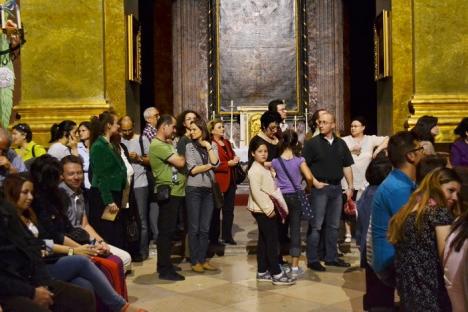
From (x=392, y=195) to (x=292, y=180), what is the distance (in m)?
3.04

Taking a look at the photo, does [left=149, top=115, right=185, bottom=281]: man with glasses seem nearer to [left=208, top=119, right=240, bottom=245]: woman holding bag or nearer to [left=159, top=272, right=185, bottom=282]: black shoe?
[left=159, top=272, right=185, bottom=282]: black shoe

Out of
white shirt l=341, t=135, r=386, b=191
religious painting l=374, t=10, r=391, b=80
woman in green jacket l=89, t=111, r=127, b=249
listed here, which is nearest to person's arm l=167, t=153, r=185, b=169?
woman in green jacket l=89, t=111, r=127, b=249

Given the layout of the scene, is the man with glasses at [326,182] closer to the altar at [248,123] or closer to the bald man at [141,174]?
the bald man at [141,174]

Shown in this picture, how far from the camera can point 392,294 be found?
586cm

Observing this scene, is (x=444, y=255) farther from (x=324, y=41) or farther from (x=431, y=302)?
(x=324, y=41)

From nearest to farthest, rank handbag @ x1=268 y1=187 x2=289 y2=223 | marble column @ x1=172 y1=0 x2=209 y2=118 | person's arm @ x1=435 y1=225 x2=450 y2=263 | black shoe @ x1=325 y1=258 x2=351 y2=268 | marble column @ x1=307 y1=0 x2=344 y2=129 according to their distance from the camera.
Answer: person's arm @ x1=435 y1=225 x2=450 y2=263, handbag @ x1=268 y1=187 x2=289 y2=223, black shoe @ x1=325 y1=258 x2=351 y2=268, marble column @ x1=307 y1=0 x2=344 y2=129, marble column @ x1=172 y1=0 x2=209 y2=118

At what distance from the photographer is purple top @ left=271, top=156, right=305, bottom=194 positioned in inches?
302

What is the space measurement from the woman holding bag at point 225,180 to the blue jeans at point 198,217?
1.16 meters

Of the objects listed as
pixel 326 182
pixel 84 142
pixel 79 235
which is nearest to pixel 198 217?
pixel 326 182

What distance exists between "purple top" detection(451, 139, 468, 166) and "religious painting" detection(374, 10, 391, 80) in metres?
3.47

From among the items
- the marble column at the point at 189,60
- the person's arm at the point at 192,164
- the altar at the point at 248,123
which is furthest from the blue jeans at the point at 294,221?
the marble column at the point at 189,60

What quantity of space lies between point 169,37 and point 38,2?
5.71 m

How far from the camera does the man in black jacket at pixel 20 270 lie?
443 cm

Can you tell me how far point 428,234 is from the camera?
4.11 meters
